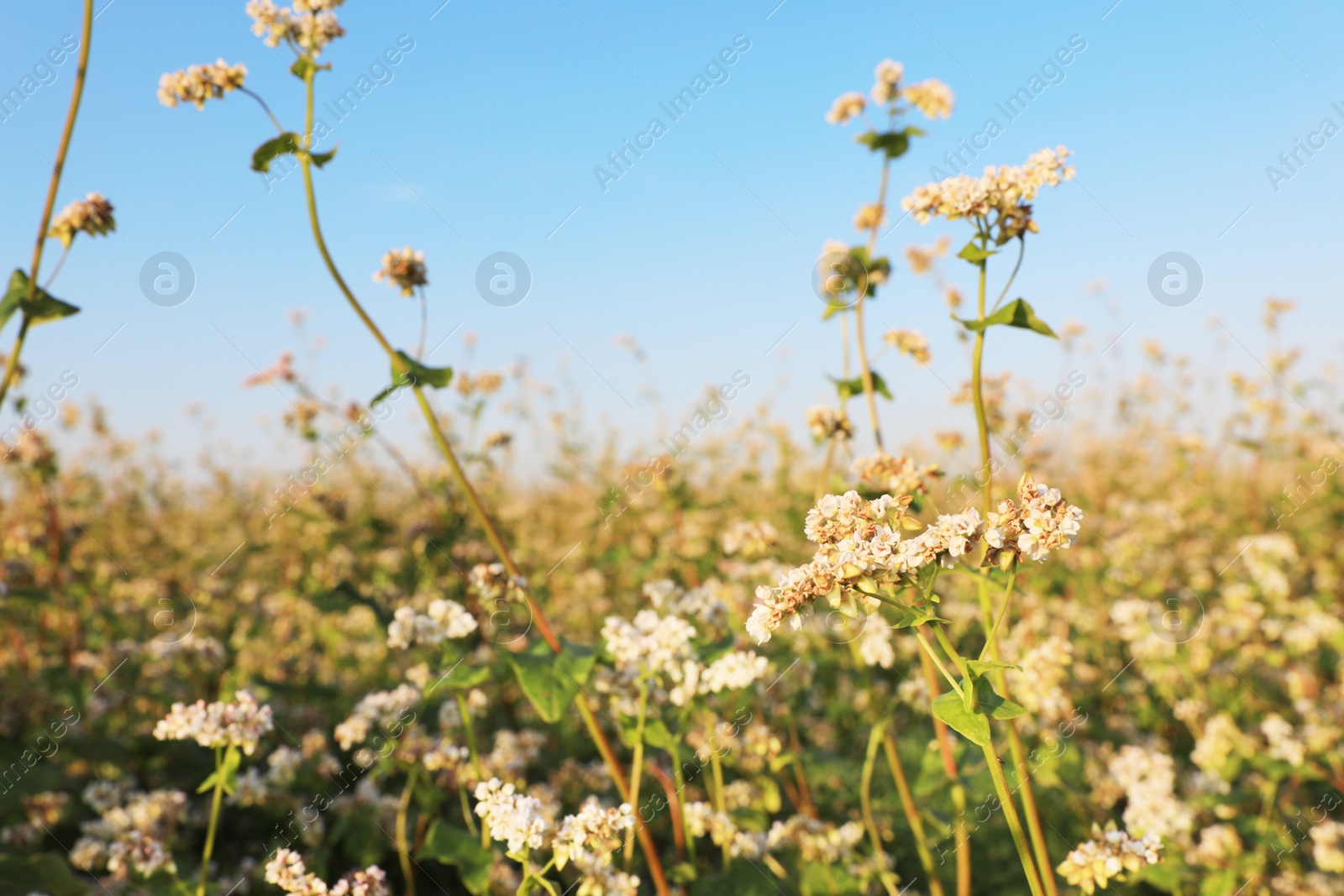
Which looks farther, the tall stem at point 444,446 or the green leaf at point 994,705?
the tall stem at point 444,446

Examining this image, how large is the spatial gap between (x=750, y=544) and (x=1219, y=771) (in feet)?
9.36

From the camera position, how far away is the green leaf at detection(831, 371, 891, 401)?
3.17 meters

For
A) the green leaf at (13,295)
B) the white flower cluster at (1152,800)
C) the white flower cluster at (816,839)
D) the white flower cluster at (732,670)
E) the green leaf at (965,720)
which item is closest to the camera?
the green leaf at (965,720)

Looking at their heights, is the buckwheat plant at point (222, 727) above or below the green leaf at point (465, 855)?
above

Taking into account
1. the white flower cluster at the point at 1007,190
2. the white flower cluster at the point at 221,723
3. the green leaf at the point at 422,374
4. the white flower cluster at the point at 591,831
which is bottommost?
the white flower cluster at the point at 591,831

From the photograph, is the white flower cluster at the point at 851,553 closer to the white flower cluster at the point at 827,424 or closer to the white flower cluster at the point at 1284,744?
the white flower cluster at the point at 827,424

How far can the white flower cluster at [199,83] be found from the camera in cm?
255

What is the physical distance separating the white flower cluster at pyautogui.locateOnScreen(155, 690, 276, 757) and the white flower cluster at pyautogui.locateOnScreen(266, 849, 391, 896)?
0.49 m

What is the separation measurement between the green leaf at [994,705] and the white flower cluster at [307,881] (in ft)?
5.65

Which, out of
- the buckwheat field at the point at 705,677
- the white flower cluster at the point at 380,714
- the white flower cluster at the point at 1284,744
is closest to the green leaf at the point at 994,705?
the buckwheat field at the point at 705,677

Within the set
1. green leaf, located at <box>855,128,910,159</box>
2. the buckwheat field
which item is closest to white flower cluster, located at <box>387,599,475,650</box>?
the buckwheat field

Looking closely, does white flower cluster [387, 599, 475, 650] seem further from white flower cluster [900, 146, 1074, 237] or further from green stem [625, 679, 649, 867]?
white flower cluster [900, 146, 1074, 237]

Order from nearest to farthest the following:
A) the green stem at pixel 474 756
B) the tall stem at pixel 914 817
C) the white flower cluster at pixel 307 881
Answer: the white flower cluster at pixel 307 881, the green stem at pixel 474 756, the tall stem at pixel 914 817

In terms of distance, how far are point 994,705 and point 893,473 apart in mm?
→ 1196
